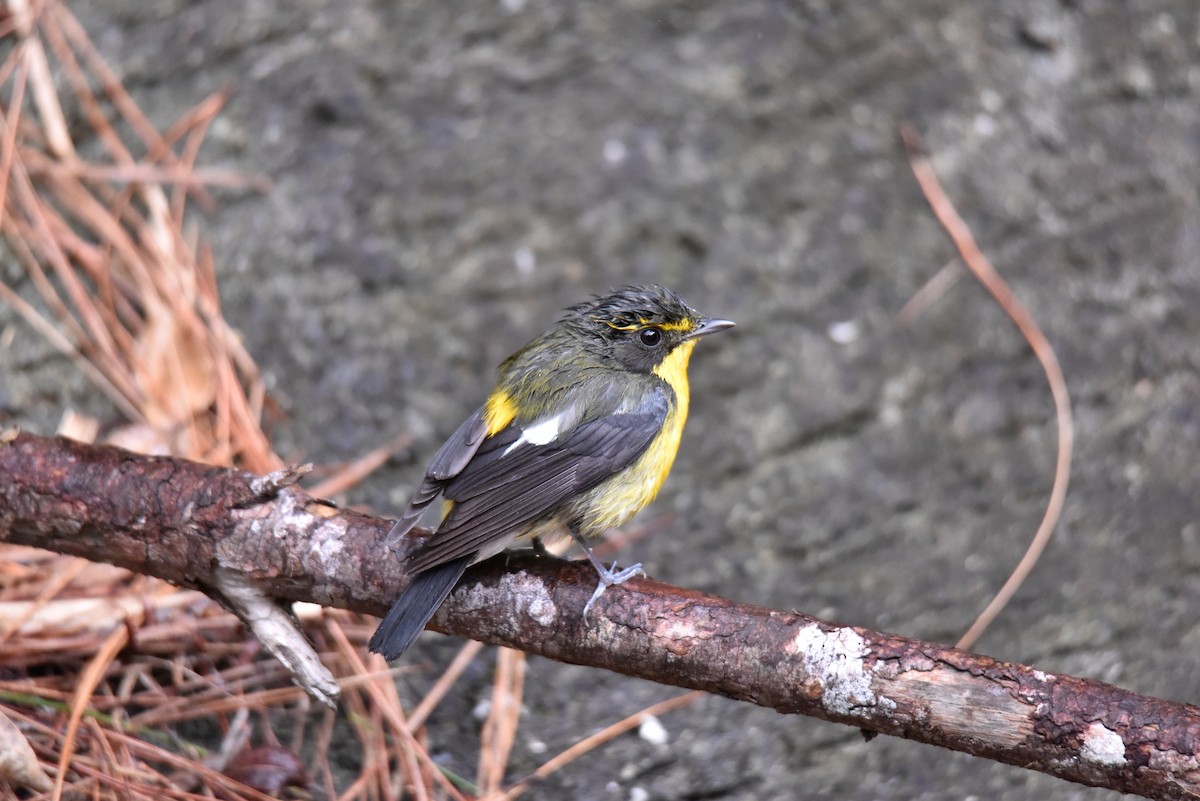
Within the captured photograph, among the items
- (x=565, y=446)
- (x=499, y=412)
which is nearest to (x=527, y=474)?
(x=565, y=446)

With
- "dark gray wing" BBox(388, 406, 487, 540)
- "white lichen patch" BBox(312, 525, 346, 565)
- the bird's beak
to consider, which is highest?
"white lichen patch" BBox(312, 525, 346, 565)

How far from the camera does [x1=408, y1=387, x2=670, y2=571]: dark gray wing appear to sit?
294 centimetres

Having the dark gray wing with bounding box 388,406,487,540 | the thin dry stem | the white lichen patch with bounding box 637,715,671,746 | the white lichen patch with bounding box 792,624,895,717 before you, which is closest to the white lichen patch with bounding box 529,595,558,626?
the dark gray wing with bounding box 388,406,487,540

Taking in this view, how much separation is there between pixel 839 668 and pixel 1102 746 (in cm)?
54

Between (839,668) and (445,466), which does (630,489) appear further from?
(839,668)

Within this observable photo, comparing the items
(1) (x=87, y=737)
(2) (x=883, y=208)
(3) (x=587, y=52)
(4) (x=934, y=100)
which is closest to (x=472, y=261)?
(3) (x=587, y=52)

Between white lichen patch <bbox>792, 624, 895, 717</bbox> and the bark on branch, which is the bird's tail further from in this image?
white lichen patch <bbox>792, 624, 895, 717</bbox>

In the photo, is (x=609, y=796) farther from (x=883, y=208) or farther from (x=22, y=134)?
(x=22, y=134)

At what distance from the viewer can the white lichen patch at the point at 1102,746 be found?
237 centimetres

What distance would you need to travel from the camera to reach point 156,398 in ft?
14.0

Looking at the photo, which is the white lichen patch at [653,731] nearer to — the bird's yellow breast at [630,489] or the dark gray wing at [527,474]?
the bird's yellow breast at [630,489]

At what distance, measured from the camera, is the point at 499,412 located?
3.51m

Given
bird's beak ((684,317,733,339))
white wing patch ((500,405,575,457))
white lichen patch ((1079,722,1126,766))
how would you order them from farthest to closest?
bird's beak ((684,317,733,339)) → white wing patch ((500,405,575,457)) → white lichen patch ((1079,722,1126,766))

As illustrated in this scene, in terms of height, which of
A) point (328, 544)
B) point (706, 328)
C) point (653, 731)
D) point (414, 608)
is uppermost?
point (328, 544)
